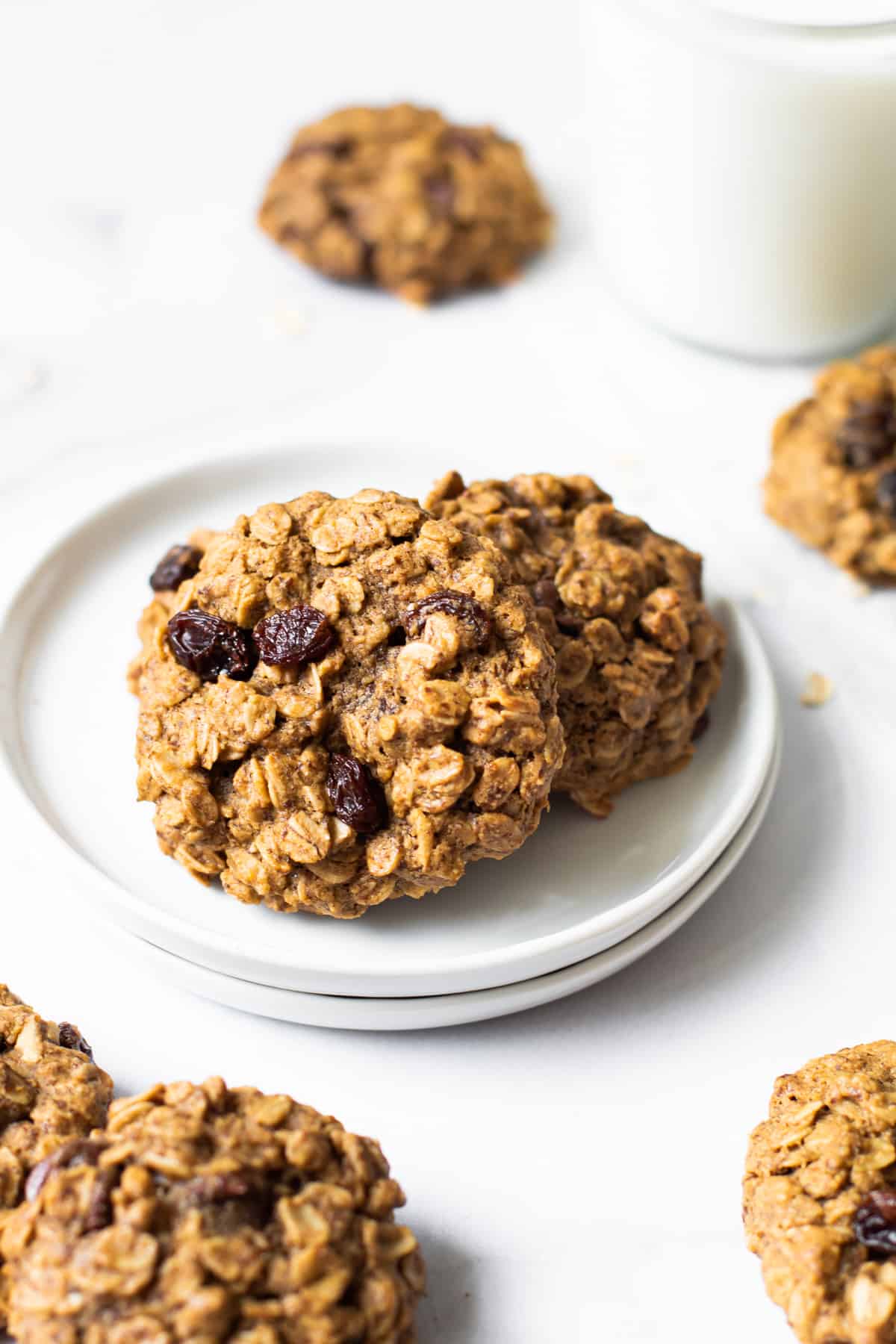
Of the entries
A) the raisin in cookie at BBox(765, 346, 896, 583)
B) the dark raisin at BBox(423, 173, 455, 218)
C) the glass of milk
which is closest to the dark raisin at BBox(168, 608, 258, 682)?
the raisin in cookie at BBox(765, 346, 896, 583)

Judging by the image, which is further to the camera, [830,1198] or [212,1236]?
[830,1198]

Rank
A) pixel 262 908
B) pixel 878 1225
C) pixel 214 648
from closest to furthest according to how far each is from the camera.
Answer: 1. pixel 878 1225
2. pixel 214 648
3. pixel 262 908

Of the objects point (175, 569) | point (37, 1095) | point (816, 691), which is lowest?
point (816, 691)

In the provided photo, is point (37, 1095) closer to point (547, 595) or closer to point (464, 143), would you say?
point (547, 595)

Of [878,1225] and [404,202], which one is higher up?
[404,202]

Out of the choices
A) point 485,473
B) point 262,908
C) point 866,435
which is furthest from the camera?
point 866,435

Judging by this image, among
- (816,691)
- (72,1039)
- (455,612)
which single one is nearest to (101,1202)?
(72,1039)
